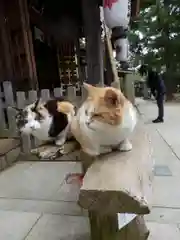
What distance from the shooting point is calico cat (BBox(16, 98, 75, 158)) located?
215 centimetres

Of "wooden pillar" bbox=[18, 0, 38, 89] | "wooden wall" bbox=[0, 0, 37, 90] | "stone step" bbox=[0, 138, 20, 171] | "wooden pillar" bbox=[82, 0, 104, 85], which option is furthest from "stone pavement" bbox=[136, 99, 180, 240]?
"wooden wall" bbox=[0, 0, 37, 90]

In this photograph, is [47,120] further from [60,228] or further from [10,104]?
[10,104]

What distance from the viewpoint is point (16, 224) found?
2.46 metres

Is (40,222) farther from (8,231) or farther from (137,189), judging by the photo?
(137,189)

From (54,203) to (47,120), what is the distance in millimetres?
1024

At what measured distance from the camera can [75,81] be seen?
7891 millimetres

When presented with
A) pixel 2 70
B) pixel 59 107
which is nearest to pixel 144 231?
pixel 59 107

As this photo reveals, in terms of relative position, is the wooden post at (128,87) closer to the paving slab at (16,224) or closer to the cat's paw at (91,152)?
the paving slab at (16,224)

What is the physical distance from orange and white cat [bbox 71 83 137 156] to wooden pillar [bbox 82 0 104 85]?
8.93 ft

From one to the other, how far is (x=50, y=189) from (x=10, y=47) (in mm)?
3064

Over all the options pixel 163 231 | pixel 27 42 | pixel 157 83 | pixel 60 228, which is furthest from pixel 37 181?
pixel 157 83

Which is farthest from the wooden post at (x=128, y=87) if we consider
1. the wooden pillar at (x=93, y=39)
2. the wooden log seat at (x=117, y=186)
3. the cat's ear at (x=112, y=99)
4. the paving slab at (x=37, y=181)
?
the cat's ear at (x=112, y=99)

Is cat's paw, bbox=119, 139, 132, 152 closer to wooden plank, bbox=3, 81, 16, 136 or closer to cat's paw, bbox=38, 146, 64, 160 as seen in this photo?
cat's paw, bbox=38, 146, 64, 160

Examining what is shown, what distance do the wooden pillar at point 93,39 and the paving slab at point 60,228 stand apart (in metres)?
2.38
